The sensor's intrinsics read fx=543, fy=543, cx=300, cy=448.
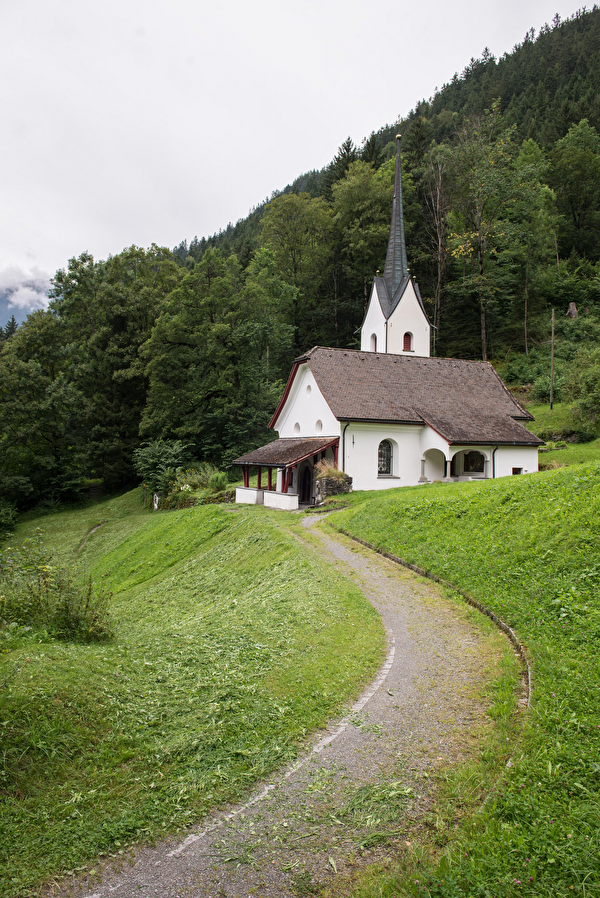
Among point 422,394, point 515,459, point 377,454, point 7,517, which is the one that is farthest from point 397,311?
point 7,517

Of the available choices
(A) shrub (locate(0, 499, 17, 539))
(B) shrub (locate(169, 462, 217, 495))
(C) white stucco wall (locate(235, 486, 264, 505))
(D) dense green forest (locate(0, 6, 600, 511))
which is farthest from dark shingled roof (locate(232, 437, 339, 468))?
(A) shrub (locate(0, 499, 17, 539))

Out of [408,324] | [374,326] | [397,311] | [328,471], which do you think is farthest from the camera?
[374,326]

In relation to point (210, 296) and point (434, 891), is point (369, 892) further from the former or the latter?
point (210, 296)

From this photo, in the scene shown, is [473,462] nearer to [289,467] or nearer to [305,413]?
[305,413]

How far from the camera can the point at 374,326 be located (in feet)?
113

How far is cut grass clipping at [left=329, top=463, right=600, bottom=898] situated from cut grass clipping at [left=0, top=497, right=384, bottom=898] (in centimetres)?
174

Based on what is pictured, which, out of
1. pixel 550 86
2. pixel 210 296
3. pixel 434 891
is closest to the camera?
pixel 434 891

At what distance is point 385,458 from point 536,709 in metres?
20.5

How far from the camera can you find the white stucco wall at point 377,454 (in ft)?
80.0

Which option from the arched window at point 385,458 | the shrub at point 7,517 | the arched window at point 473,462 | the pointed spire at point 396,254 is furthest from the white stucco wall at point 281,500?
the shrub at point 7,517

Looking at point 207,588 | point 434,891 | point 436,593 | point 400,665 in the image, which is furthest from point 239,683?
point 207,588

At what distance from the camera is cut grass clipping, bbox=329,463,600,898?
350 centimetres

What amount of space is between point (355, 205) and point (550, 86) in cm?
4886

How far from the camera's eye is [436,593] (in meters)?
10.2
